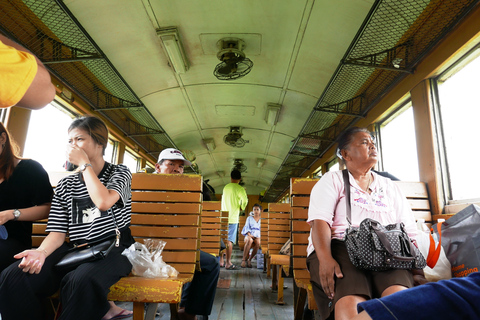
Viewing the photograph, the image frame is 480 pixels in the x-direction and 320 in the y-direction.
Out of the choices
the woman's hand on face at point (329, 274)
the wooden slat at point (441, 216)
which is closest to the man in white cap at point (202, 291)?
the woman's hand on face at point (329, 274)

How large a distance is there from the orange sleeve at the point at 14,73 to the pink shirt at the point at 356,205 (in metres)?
1.45

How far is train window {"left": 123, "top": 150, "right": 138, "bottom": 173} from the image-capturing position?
25.3ft

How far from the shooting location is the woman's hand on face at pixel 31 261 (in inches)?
57.6

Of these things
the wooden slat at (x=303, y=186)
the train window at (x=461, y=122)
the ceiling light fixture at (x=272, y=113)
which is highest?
the ceiling light fixture at (x=272, y=113)

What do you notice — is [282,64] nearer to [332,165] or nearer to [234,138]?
[234,138]

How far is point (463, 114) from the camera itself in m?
3.32

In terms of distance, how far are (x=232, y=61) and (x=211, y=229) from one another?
8.41 ft

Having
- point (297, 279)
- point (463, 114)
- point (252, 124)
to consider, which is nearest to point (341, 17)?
point (463, 114)

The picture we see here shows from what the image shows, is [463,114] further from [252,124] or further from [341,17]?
[252,124]

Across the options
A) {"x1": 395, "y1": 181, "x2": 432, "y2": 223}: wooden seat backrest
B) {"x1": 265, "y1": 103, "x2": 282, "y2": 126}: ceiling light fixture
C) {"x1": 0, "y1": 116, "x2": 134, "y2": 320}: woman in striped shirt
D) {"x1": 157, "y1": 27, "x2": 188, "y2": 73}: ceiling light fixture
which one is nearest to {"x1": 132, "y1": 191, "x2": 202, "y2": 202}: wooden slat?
{"x1": 0, "y1": 116, "x2": 134, "y2": 320}: woman in striped shirt

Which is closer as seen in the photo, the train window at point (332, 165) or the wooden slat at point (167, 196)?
the wooden slat at point (167, 196)

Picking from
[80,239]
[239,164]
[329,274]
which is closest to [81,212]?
[80,239]

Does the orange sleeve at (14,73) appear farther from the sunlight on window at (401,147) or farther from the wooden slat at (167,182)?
the sunlight on window at (401,147)

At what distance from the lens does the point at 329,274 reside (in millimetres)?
1562
